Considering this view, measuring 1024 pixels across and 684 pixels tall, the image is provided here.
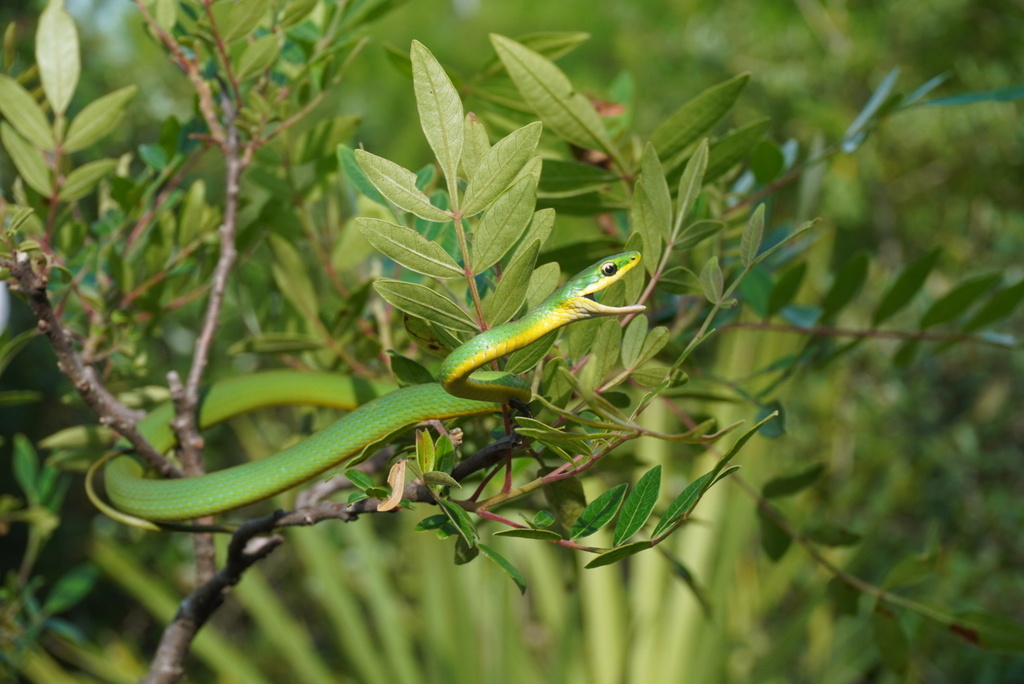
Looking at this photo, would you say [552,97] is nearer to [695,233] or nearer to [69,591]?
[695,233]

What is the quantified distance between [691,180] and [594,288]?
197mm

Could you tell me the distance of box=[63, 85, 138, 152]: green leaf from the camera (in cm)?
156

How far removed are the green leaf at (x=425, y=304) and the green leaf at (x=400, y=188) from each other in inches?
3.7

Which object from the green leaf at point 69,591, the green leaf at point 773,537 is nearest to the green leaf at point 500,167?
the green leaf at point 773,537

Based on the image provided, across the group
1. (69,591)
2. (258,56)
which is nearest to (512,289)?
(258,56)

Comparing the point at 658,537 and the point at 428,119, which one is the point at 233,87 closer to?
the point at 428,119

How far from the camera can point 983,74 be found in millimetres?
5844

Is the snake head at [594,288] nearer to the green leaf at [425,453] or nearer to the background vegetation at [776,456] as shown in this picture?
the green leaf at [425,453]

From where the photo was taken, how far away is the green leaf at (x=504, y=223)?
0.96 m

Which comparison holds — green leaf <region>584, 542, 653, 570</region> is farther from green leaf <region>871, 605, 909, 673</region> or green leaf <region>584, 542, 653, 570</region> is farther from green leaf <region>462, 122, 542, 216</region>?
green leaf <region>871, 605, 909, 673</region>

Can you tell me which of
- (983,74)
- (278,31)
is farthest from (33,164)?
(983,74)

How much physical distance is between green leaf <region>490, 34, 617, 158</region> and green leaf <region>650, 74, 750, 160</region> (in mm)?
87

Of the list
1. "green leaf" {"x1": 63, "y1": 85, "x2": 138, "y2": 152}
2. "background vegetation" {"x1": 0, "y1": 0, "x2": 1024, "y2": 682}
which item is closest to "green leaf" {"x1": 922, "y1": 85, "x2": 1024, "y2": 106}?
"green leaf" {"x1": 63, "y1": 85, "x2": 138, "y2": 152}

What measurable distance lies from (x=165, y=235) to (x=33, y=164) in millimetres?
266
